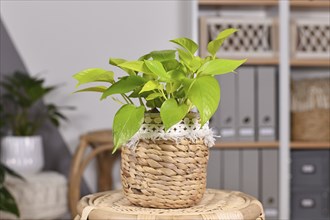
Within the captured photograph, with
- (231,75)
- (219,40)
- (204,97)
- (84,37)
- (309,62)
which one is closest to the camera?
(204,97)

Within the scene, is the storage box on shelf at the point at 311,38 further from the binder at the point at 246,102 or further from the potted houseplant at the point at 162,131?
the potted houseplant at the point at 162,131

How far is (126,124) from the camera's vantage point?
121 centimetres

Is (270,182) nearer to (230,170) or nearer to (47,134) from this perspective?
(230,170)

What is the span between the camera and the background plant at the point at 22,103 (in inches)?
128

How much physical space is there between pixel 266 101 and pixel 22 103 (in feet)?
4.39

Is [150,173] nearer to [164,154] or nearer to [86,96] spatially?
[164,154]

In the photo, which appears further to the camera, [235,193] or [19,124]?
[19,124]

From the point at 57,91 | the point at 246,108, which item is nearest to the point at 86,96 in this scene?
the point at 57,91

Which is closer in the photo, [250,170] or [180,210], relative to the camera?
[180,210]

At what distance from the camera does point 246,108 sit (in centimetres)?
327

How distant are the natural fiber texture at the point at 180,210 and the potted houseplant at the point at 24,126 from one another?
6.44ft

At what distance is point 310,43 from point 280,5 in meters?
0.29

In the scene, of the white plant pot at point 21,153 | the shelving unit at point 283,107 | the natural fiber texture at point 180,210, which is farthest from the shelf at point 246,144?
the natural fiber texture at point 180,210

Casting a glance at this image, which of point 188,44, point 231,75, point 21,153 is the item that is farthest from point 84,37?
point 188,44
